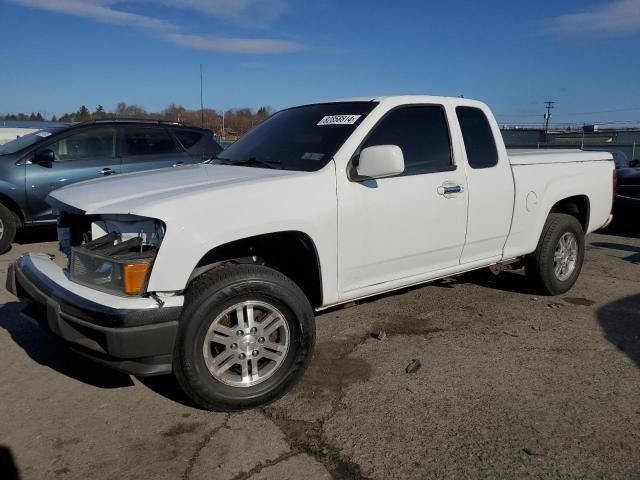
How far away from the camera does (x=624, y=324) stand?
14.8 feet

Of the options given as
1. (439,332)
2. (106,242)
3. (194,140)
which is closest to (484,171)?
(439,332)

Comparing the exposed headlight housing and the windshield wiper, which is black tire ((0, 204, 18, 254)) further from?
the exposed headlight housing

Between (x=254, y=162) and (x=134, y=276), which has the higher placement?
(x=254, y=162)

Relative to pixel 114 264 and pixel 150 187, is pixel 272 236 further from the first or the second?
pixel 114 264

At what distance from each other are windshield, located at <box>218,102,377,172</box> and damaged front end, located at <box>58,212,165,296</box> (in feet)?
3.74

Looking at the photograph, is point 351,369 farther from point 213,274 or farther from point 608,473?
point 608,473

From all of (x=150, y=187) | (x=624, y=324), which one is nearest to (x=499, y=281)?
(x=624, y=324)

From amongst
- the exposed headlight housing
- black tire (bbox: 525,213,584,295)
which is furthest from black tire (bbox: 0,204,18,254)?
black tire (bbox: 525,213,584,295)

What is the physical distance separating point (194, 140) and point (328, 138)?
5.04 m

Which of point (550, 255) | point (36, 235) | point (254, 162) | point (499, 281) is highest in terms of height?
point (254, 162)

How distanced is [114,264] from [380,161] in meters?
1.67

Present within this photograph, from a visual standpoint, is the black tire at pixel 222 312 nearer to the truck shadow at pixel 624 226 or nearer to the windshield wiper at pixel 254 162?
the windshield wiper at pixel 254 162

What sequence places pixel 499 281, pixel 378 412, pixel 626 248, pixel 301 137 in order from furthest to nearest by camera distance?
pixel 626 248
pixel 499 281
pixel 301 137
pixel 378 412

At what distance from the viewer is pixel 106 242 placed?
2957 millimetres
